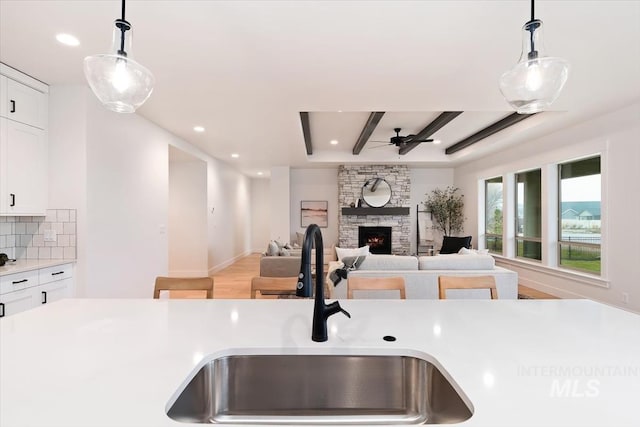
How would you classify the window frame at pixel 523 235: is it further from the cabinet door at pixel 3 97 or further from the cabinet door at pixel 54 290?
the cabinet door at pixel 3 97

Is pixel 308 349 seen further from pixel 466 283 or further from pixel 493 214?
pixel 493 214

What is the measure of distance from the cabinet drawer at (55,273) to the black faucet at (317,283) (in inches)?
109

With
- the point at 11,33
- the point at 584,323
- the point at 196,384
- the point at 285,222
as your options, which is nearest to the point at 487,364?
the point at 584,323

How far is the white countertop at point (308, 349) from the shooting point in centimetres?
69

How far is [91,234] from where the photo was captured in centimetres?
303

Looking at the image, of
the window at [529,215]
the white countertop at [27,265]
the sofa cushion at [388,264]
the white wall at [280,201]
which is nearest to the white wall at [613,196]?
the window at [529,215]

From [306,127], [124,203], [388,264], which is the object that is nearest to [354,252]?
[388,264]

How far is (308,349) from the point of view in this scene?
1016 millimetres

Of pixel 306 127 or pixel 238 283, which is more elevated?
pixel 306 127

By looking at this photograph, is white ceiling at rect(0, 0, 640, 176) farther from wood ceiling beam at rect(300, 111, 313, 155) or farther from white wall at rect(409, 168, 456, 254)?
white wall at rect(409, 168, 456, 254)

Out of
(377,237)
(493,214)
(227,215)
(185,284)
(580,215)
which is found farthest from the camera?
(377,237)

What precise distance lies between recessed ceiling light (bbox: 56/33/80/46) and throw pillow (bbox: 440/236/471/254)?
6697 millimetres

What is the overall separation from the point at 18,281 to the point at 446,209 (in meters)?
7.77

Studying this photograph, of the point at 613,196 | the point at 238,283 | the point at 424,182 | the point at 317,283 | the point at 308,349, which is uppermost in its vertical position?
the point at 424,182
